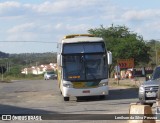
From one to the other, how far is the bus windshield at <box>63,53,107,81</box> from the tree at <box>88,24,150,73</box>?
46236 mm

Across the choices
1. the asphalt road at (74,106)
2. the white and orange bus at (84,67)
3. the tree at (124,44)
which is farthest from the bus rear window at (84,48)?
the tree at (124,44)

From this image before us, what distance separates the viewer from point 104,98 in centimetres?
2825

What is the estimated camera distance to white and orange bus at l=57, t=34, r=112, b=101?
27.2 metres

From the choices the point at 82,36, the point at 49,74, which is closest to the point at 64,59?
the point at 82,36

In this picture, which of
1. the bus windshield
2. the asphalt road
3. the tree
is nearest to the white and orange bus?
the bus windshield

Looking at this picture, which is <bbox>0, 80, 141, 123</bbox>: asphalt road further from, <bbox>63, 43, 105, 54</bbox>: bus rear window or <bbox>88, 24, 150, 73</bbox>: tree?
<bbox>88, 24, 150, 73</bbox>: tree

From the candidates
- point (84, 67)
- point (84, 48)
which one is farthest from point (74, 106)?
point (84, 48)

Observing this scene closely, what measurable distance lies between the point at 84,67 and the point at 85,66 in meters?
0.08

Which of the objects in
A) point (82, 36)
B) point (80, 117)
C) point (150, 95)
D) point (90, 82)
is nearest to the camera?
point (80, 117)

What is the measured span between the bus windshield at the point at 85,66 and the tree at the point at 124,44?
152 feet

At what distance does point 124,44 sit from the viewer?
76.1 m

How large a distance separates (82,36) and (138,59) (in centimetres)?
4973

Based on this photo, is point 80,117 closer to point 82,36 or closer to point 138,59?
point 82,36

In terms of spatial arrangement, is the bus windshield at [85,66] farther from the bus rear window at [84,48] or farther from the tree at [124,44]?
the tree at [124,44]
